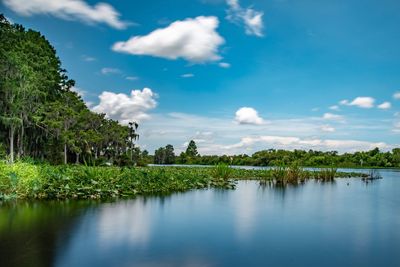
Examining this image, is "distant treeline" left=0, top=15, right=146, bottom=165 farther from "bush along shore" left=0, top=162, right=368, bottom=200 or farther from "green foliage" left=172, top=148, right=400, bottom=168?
"green foliage" left=172, top=148, right=400, bottom=168

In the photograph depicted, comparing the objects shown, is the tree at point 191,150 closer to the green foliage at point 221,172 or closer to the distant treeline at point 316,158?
the distant treeline at point 316,158

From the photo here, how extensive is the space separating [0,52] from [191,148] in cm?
6730

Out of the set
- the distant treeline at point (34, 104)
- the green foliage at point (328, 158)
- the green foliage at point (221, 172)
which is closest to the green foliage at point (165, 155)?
the green foliage at point (328, 158)

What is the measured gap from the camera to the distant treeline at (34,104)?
19.8 meters

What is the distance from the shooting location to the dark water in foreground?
5.81 metres

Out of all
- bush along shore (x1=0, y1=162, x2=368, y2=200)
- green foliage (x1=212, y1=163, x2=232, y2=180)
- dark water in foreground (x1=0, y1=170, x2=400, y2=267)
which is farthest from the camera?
green foliage (x1=212, y1=163, x2=232, y2=180)

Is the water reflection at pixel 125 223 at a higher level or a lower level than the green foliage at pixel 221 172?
lower

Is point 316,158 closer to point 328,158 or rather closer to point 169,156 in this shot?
point 328,158

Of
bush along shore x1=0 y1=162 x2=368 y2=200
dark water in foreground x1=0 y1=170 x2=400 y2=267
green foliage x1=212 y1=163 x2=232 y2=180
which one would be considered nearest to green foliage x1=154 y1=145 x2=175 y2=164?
green foliage x1=212 y1=163 x2=232 y2=180

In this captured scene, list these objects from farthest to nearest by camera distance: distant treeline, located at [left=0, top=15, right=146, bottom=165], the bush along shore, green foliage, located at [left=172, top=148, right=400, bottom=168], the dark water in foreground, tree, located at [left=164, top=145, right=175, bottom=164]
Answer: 1. tree, located at [left=164, top=145, right=175, bottom=164]
2. green foliage, located at [left=172, top=148, right=400, bottom=168]
3. distant treeline, located at [left=0, top=15, right=146, bottom=165]
4. the bush along shore
5. the dark water in foreground

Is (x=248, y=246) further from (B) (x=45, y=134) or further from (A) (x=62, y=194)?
(B) (x=45, y=134)

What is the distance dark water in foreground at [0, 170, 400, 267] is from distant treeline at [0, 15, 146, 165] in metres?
7.04

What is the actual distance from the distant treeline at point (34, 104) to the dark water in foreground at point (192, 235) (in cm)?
704

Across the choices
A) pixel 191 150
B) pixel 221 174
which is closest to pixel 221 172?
pixel 221 174
